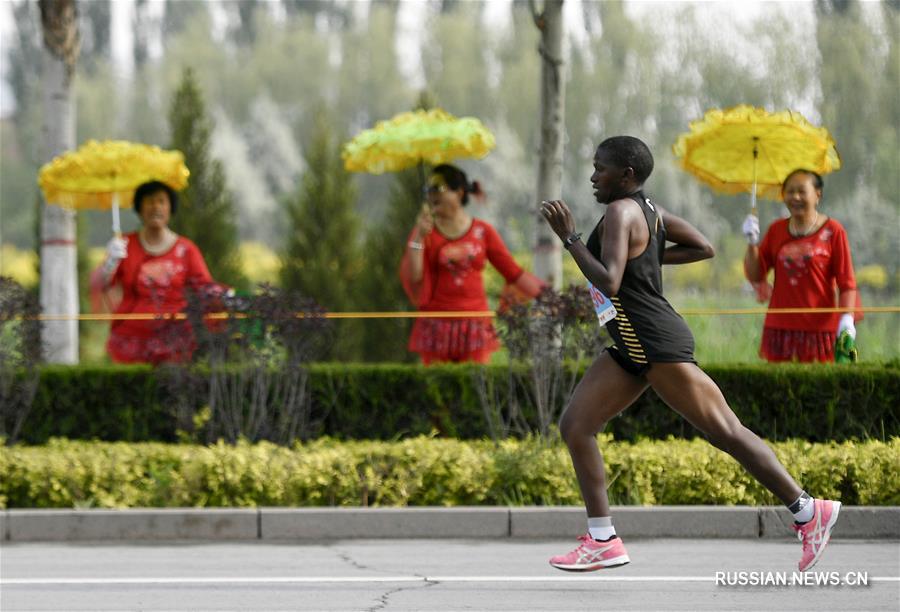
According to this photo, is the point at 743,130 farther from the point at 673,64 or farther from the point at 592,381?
the point at 673,64

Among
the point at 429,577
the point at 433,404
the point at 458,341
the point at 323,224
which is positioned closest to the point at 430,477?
the point at 433,404

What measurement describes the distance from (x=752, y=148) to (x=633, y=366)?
477 centimetres

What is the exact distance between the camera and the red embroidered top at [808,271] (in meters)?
10.2

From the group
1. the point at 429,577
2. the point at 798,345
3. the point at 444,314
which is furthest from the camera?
the point at 444,314

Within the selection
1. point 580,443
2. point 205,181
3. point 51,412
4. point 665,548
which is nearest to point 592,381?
point 580,443

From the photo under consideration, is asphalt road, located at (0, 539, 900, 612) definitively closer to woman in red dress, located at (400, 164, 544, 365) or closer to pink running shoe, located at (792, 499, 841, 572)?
pink running shoe, located at (792, 499, 841, 572)

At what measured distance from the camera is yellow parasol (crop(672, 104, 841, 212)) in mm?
10336

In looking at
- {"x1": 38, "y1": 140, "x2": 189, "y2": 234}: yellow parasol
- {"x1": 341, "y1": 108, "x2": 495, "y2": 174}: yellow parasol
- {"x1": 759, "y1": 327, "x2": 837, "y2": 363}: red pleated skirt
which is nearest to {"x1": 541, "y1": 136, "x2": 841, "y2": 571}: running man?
{"x1": 759, "y1": 327, "x2": 837, "y2": 363}: red pleated skirt

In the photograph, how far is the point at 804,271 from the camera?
10273 mm

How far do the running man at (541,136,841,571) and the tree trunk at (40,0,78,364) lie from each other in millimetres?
8091

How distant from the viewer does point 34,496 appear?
8945mm

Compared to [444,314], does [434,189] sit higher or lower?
higher

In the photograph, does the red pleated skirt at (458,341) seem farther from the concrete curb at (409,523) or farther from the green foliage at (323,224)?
the green foliage at (323,224)

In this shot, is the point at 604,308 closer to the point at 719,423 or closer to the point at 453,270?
the point at 719,423
